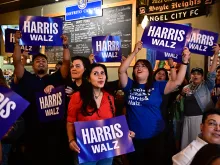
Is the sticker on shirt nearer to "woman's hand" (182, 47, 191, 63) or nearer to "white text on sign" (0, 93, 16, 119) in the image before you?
"woman's hand" (182, 47, 191, 63)

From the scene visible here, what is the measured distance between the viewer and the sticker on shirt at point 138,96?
8.11ft

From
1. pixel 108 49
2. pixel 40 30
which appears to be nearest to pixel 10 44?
pixel 40 30

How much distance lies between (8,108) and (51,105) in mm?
884

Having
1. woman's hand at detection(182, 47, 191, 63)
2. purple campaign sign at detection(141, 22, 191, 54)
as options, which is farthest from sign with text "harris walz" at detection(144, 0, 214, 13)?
woman's hand at detection(182, 47, 191, 63)

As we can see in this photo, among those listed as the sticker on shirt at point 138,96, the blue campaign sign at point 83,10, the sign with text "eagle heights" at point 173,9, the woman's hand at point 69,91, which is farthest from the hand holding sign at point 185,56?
the blue campaign sign at point 83,10

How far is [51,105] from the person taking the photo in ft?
8.85

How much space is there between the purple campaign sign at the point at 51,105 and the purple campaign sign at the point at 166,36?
955mm

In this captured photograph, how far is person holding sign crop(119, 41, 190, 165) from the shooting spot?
2.45 meters

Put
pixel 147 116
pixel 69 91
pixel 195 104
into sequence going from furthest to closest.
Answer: pixel 195 104 → pixel 69 91 → pixel 147 116

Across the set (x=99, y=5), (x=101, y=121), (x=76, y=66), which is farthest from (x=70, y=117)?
(x=99, y=5)

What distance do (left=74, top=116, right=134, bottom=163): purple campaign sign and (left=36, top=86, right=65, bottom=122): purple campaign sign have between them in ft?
2.13

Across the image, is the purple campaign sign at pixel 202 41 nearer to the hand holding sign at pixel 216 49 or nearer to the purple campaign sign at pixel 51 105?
the hand holding sign at pixel 216 49

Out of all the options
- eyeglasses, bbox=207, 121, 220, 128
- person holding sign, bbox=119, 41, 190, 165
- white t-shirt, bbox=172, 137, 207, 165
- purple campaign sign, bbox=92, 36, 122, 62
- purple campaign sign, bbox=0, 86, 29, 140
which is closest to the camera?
white t-shirt, bbox=172, 137, 207, 165

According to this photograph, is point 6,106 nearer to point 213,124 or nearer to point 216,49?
point 213,124
